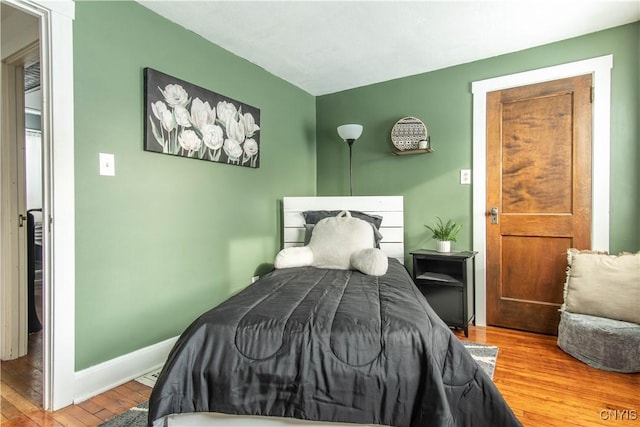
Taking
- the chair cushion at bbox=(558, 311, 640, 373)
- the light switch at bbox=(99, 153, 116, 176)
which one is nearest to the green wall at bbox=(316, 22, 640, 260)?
the chair cushion at bbox=(558, 311, 640, 373)

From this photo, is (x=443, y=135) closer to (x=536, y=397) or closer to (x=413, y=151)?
(x=413, y=151)

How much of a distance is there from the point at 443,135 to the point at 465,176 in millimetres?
447

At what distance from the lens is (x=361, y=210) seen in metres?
3.23

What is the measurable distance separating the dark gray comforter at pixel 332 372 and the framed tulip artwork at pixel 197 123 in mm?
Result: 1390

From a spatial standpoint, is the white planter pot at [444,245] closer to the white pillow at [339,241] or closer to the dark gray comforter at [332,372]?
the white pillow at [339,241]

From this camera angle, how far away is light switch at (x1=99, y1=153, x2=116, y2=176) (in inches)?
76.2

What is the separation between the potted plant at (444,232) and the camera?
2910 millimetres

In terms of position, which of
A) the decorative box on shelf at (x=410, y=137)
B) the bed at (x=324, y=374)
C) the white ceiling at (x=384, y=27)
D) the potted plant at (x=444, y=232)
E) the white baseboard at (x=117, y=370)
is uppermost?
the white ceiling at (x=384, y=27)

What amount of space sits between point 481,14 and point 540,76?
86 cm

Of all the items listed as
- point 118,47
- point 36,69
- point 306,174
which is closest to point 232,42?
point 118,47

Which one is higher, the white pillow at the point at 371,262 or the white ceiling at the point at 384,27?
the white ceiling at the point at 384,27

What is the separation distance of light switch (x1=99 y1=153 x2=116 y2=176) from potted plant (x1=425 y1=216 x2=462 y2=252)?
8.32 feet

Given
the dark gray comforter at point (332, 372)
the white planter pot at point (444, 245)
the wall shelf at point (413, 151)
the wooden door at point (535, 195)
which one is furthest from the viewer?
the wall shelf at point (413, 151)

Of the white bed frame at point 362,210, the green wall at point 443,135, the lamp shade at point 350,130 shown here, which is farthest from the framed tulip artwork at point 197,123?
the green wall at point 443,135
